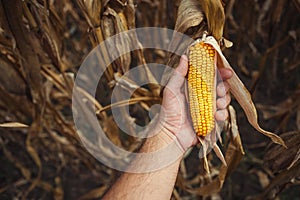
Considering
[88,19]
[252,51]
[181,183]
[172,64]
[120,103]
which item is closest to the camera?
[172,64]

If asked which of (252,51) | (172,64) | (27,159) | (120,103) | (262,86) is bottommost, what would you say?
(27,159)

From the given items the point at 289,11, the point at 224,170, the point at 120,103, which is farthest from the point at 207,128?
the point at 289,11

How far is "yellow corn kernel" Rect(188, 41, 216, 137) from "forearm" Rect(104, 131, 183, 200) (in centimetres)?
17

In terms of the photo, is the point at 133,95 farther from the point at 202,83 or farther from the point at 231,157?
the point at 202,83

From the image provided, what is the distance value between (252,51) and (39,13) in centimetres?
110

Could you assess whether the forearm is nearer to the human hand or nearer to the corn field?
the human hand

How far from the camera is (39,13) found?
154 centimetres

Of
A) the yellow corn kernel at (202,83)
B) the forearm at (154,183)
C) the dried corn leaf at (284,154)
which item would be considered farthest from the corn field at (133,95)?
the forearm at (154,183)

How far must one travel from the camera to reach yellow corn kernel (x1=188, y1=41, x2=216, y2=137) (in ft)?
3.88

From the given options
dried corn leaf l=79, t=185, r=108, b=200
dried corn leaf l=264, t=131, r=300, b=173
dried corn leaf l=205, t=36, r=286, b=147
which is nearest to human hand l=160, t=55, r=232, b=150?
dried corn leaf l=205, t=36, r=286, b=147

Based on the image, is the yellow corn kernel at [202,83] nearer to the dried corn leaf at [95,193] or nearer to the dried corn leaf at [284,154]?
the dried corn leaf at [284,154]

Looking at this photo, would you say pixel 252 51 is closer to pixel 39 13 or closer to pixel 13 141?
pixel 39 13

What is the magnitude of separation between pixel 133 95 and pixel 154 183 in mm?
463

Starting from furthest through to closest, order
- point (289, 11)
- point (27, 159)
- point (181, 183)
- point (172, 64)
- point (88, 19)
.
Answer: point (27, 159), point (289, 11), point (181, 183), point (88, 19), point (172, 64)
